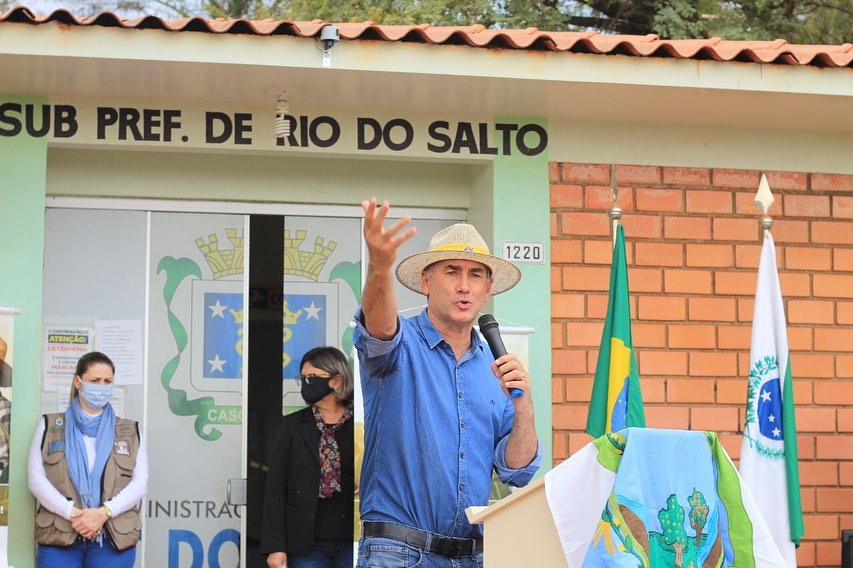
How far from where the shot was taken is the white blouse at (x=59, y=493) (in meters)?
6.94

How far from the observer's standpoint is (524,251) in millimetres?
7648

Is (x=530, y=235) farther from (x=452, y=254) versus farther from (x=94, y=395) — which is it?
(x=452, y=254)

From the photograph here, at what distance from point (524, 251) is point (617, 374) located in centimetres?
103

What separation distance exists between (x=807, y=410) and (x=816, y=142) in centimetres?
165

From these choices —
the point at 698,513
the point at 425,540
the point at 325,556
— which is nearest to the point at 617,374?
the point at 325,556

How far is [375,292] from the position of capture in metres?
4.25

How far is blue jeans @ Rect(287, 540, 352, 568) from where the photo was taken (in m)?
6.96

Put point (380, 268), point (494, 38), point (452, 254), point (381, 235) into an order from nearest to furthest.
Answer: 1. point (381, 235)
2. point (380, 268)
3. point (452, 254)
4. point (494, 38)

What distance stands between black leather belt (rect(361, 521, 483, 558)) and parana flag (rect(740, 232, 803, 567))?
107 inches

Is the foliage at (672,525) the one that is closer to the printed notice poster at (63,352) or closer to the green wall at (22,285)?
the green wall at (22,285)

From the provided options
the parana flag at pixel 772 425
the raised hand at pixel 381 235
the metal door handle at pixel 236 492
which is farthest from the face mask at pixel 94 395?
the raised hand at pixel 381 235

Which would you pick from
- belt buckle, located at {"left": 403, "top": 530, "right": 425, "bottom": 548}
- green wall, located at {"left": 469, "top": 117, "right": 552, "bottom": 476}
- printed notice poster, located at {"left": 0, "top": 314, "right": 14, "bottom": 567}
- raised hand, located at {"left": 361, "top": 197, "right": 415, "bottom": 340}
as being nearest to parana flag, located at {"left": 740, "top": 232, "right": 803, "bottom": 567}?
green wall, located at {"left": 469, "top": 117, "right": 552, "bottom": 476}

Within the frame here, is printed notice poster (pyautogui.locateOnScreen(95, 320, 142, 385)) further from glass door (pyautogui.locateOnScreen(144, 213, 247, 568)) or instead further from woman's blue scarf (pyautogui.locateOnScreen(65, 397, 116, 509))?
woman's blue scarf (pyautogui.locateOnScreen(65, 397, 116, 509))

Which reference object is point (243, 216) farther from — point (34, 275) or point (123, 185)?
point (34, 275)
